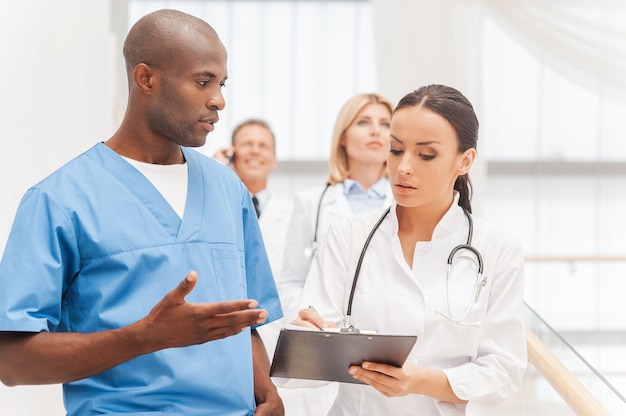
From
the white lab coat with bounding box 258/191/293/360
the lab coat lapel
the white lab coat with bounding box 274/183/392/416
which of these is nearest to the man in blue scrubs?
the white lab coat with bounding box 274/183/392/416

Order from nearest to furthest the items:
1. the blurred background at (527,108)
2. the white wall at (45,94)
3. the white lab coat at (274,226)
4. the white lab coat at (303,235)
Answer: the white wall at (45,94) → the white lab coat at (303,235) → the white lab coat at (274,226) → the blurred background at (527,108)

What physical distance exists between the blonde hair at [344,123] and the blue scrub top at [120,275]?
143cm

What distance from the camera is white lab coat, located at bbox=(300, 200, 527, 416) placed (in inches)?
65.7

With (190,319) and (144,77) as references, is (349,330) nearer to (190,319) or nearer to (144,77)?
(190,319)

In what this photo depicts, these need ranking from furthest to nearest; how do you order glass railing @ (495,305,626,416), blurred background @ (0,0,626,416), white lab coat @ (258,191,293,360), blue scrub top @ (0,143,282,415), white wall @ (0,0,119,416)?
blurred background @ (0,0,626,416)
white lab coat @ (258,191,293,360)
white wall @ (0,0,119,416)
glass railing @ (495,305,626,416)
blue scrub top @ (0,143,282,415)

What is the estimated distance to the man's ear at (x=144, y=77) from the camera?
1562 mm

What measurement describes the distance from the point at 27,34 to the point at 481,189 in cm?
172

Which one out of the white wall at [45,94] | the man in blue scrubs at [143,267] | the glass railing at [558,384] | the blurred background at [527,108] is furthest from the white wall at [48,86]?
the blurred background at [527,108]

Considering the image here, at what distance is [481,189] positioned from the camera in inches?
129

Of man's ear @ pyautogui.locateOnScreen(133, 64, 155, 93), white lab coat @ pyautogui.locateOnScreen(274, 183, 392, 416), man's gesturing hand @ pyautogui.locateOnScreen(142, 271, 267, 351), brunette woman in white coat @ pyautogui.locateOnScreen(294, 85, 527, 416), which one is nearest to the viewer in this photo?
man's gesturing hand @ pyautogui.locateOnScreen(142, 271, 267, 351)

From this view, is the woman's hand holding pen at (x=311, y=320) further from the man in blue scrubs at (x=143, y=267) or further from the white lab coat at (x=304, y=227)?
the white lab coat at (x=304, y=227)

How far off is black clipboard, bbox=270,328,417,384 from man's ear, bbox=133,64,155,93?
1.57 ft

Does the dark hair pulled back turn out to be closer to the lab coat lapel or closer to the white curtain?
the lab coat lapel

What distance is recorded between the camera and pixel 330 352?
151 centimetres
